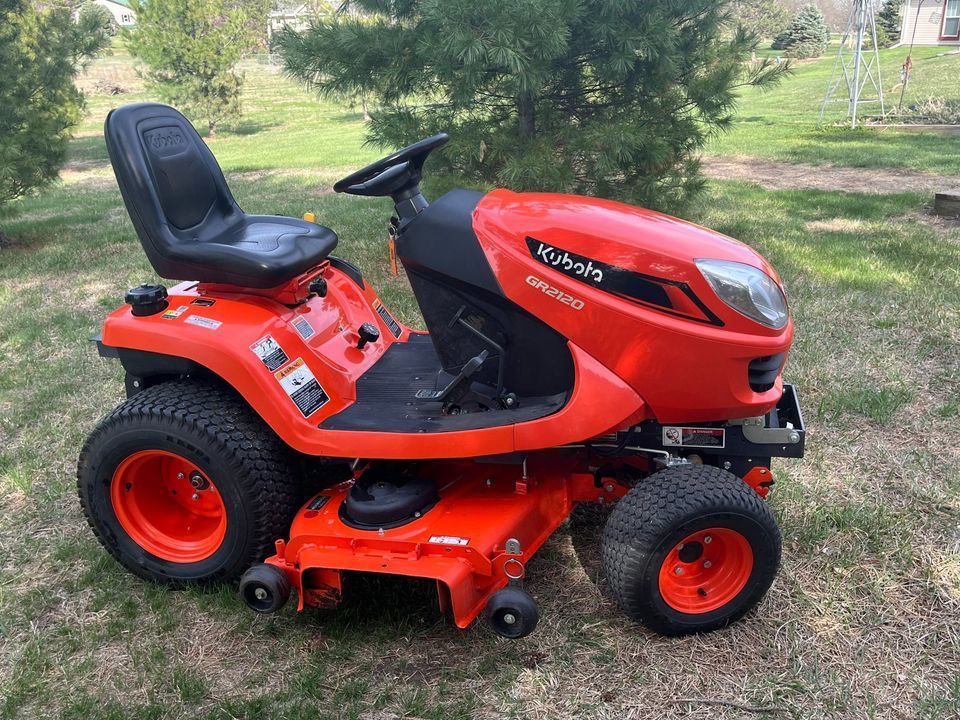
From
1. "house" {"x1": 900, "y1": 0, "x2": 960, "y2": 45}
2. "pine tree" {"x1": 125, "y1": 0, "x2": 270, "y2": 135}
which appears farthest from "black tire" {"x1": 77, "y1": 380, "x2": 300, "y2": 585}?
"house" {"x1": 900, "y1": 0, "x2": 960, "y2": 45}

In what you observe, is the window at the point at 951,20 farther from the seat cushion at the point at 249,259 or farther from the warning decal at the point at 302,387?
the warning decal at the point at 302,387

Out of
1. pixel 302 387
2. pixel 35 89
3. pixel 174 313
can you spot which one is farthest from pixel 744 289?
pixel 35 89

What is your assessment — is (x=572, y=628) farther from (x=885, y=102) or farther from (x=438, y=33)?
(x=885, y=102)

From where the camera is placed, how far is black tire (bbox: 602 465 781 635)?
2.27 m

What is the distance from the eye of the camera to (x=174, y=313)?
270 centimetres

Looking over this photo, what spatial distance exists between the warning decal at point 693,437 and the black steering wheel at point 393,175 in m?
1.13

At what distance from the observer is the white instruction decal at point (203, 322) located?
2609 millimetres

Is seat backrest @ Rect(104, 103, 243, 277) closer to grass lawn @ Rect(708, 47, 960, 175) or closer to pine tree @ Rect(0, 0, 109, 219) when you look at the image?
grass lawn @ Rect(708, 47, 960, 175)

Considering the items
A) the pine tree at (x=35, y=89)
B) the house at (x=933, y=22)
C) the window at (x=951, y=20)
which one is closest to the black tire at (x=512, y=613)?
the pine tree at (x=35, y=89)

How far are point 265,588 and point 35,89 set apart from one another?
682cm

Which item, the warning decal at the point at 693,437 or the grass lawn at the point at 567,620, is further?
the warning decal at the point at 693,437

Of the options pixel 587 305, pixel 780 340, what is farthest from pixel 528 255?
pixel 780 340

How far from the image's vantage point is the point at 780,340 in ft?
7.62

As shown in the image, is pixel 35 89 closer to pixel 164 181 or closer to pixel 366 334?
pixel 164 181
